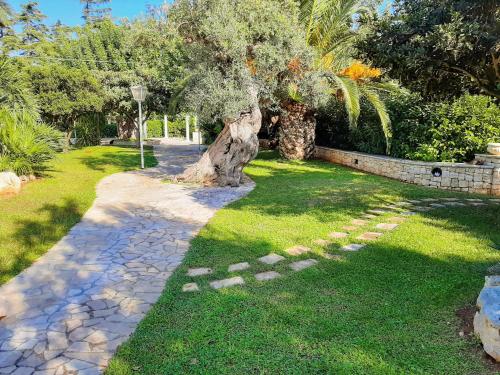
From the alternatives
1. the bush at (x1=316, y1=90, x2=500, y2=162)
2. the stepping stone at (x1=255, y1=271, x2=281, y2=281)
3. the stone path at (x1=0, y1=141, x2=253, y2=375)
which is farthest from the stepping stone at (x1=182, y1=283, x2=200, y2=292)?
the bush at (x1=316, y1=90, x2=500, y2=162)

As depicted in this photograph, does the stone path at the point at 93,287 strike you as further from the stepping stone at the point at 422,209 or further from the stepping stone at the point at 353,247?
the stepping stone at the point at 422,209

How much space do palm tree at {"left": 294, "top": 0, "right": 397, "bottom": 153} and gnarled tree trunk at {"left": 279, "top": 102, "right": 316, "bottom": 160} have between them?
1623 mm

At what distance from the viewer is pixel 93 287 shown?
4.34 metres

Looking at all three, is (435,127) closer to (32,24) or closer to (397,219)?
(397,219)

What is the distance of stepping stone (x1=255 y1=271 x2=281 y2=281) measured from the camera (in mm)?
4416

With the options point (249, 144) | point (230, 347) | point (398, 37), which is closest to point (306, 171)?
point (249, 144)

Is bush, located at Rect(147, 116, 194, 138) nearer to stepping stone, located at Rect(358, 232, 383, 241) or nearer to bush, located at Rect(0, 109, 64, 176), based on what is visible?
bush, located at Rect(0, 109, 64, 176)

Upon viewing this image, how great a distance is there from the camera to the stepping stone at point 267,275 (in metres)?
4.42

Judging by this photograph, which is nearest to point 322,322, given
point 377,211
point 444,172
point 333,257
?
point 333,257

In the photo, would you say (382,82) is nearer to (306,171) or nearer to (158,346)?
(306,171)

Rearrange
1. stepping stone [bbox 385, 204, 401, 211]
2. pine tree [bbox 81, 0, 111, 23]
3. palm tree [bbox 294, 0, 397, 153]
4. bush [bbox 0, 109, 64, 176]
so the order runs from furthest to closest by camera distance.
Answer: pine tree [bbox 81, 0, 111, 23]
palm tree [bbox 294, 0, 397, 153]
bush [bbox 0, 109, 64, 176]
stepping stone [bbox 385, 204, 401, 211]

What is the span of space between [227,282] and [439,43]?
13.6 ft

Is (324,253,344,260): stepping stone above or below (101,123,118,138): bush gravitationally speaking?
below

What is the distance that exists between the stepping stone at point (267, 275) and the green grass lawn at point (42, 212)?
10.1ft
